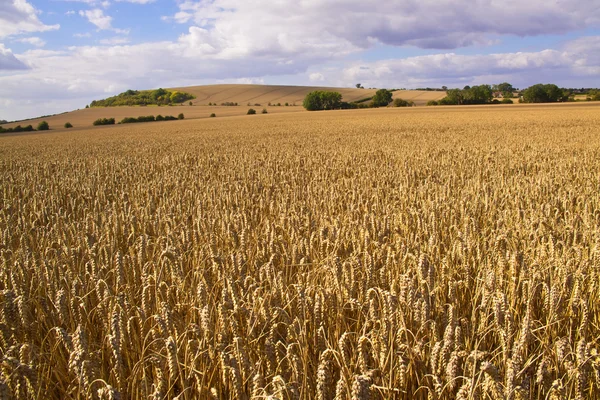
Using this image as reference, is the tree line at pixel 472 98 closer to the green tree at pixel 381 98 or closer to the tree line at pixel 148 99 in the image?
the green tree at pixel 381 98

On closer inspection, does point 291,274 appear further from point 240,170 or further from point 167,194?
point 240,170

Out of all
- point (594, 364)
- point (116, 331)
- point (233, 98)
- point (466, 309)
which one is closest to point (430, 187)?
point (466, 309)

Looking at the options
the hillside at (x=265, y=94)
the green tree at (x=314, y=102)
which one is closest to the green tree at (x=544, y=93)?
the hillside at (x=265, y=94)

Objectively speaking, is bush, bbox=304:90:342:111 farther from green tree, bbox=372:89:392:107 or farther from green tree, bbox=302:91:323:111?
green tree, bbox=372:89:392:107

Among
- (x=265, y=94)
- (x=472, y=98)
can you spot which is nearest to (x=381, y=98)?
(x=472, y=98)

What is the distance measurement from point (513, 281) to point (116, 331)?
2399 mm

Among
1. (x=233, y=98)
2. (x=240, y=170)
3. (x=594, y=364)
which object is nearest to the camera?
(x=594, y=364)

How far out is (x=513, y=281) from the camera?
2.88 metres

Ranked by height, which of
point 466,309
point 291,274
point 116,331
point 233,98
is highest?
point 233,98

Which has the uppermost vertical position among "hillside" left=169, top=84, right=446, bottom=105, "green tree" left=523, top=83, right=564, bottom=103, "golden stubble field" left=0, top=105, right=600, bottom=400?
"hillside" left=169, top=84, right=446, bottom=105

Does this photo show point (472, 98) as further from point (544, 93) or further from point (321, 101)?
point (321, 101)

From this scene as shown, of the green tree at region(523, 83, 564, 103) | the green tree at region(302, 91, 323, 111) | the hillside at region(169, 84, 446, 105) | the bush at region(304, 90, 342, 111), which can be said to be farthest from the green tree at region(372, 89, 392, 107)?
the green tree at region(523, 83, 564, 103)

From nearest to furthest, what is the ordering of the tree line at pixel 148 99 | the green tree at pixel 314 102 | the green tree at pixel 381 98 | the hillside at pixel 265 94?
the green tree at pixel 314 102, the green tree at pixel 381 98, the hillside at pixel 265 94, the tree line at pixel 148 99

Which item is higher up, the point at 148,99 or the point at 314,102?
the point at 148,99
